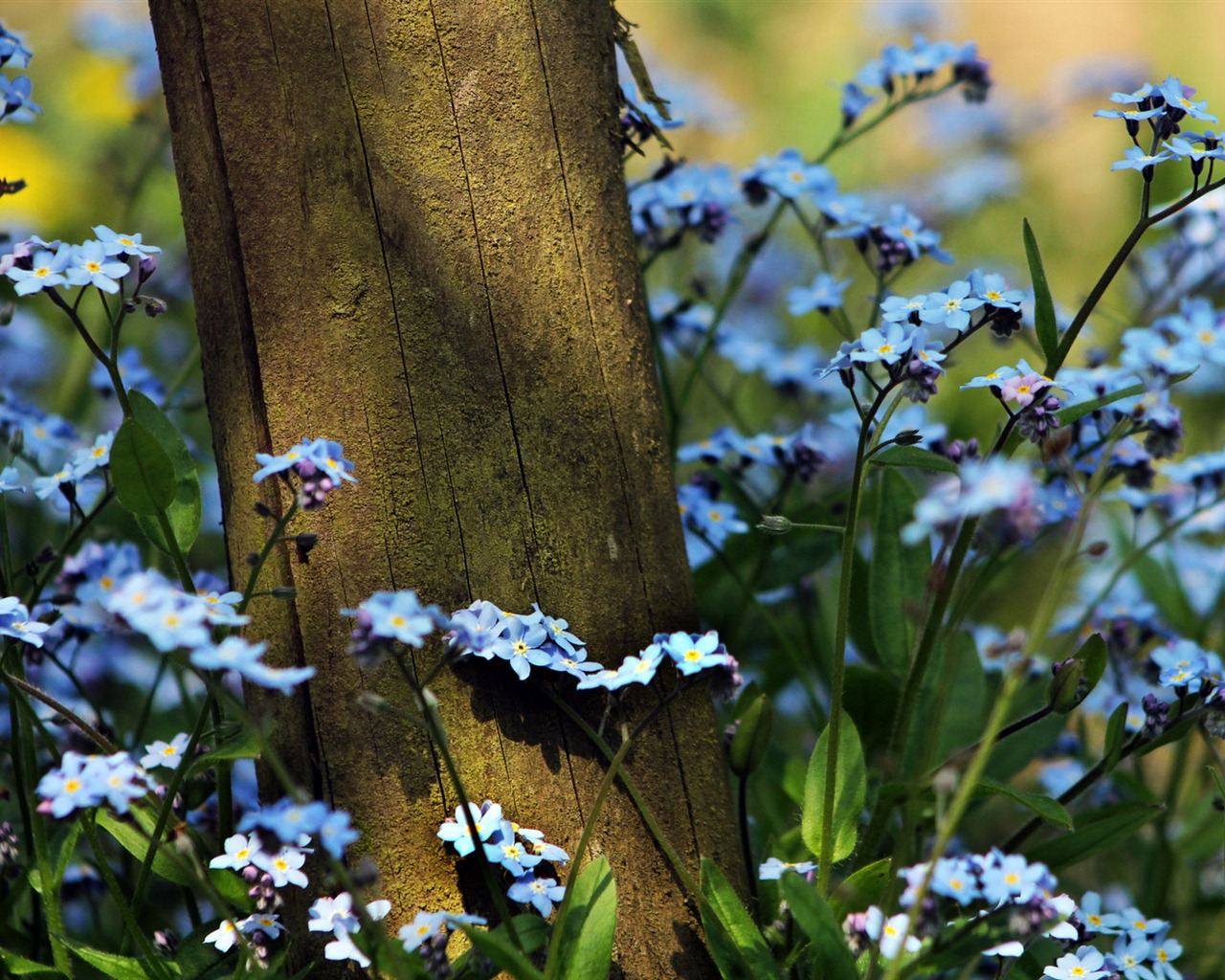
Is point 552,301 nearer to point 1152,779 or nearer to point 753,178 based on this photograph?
point 753,178

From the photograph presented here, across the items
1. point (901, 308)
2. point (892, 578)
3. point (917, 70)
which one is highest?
point (917, 70)

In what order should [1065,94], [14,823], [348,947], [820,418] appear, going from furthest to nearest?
[1065,94] < [820,418] < [14,823] < [348,947]

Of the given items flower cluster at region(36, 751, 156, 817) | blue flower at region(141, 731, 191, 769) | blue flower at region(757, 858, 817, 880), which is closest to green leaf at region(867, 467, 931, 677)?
blue flower at region(757, 858, 817, 880)

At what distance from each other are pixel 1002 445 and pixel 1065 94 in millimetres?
4596

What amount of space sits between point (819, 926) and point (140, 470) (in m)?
1.06

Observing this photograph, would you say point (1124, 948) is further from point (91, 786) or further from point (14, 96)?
point (14, 96)

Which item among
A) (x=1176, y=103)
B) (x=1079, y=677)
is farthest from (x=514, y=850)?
(x=1176, y=103)

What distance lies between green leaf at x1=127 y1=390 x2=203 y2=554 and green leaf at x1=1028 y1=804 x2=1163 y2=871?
4.59ft

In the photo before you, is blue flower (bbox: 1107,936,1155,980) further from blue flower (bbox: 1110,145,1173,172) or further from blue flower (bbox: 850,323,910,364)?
blue flower (bbox: 1110,145,1173,172)

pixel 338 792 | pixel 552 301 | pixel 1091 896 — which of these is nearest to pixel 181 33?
pixel 552 301

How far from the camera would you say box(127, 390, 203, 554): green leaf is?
1.73 metres

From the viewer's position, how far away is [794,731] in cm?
341

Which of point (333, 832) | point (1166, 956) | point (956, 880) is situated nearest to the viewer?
point (333, 832)

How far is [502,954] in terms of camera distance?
134cm
